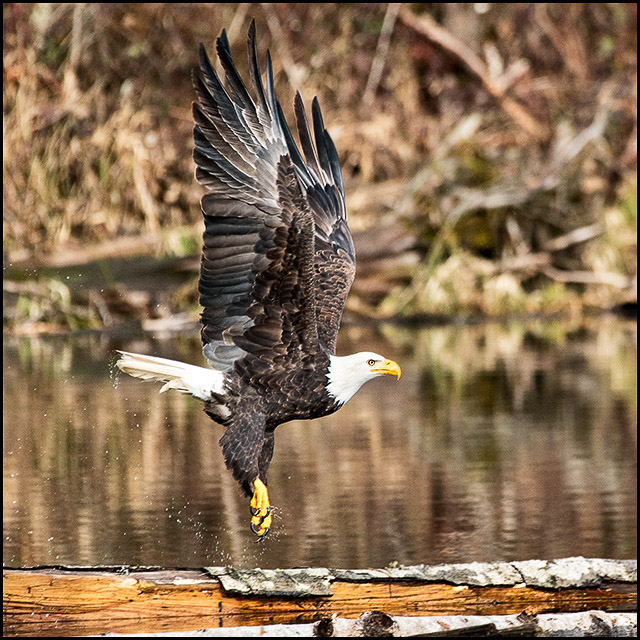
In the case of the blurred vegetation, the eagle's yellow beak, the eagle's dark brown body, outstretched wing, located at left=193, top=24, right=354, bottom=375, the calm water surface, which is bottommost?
the calm water surface

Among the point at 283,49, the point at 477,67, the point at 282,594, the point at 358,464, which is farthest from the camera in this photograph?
the point at 477,67

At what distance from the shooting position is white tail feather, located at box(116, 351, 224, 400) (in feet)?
12.8

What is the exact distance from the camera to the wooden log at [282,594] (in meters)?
3.15

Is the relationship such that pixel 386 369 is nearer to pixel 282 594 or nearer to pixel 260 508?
pixel 260 508

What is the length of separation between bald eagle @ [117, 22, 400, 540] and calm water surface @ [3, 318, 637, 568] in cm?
70

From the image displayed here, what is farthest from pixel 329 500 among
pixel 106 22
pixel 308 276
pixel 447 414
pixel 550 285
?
pixel 106 22

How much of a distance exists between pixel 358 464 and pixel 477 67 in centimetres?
961

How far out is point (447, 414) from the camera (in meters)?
8.34

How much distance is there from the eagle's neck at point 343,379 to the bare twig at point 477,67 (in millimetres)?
11585

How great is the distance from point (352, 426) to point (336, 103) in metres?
8.11

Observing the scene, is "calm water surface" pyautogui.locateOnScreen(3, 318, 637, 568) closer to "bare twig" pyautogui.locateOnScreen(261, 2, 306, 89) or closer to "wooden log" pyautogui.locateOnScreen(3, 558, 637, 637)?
"wooden log" pyautogui.locateOnScreen(3, 558, 637, 637)

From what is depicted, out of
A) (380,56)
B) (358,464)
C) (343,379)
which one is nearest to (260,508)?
(343,379)

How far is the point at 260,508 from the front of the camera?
3.96 meters

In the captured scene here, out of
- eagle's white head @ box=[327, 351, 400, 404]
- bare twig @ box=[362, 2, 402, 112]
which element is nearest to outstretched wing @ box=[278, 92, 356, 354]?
eagle's white head @ box=[327, 351, 400, 404]
